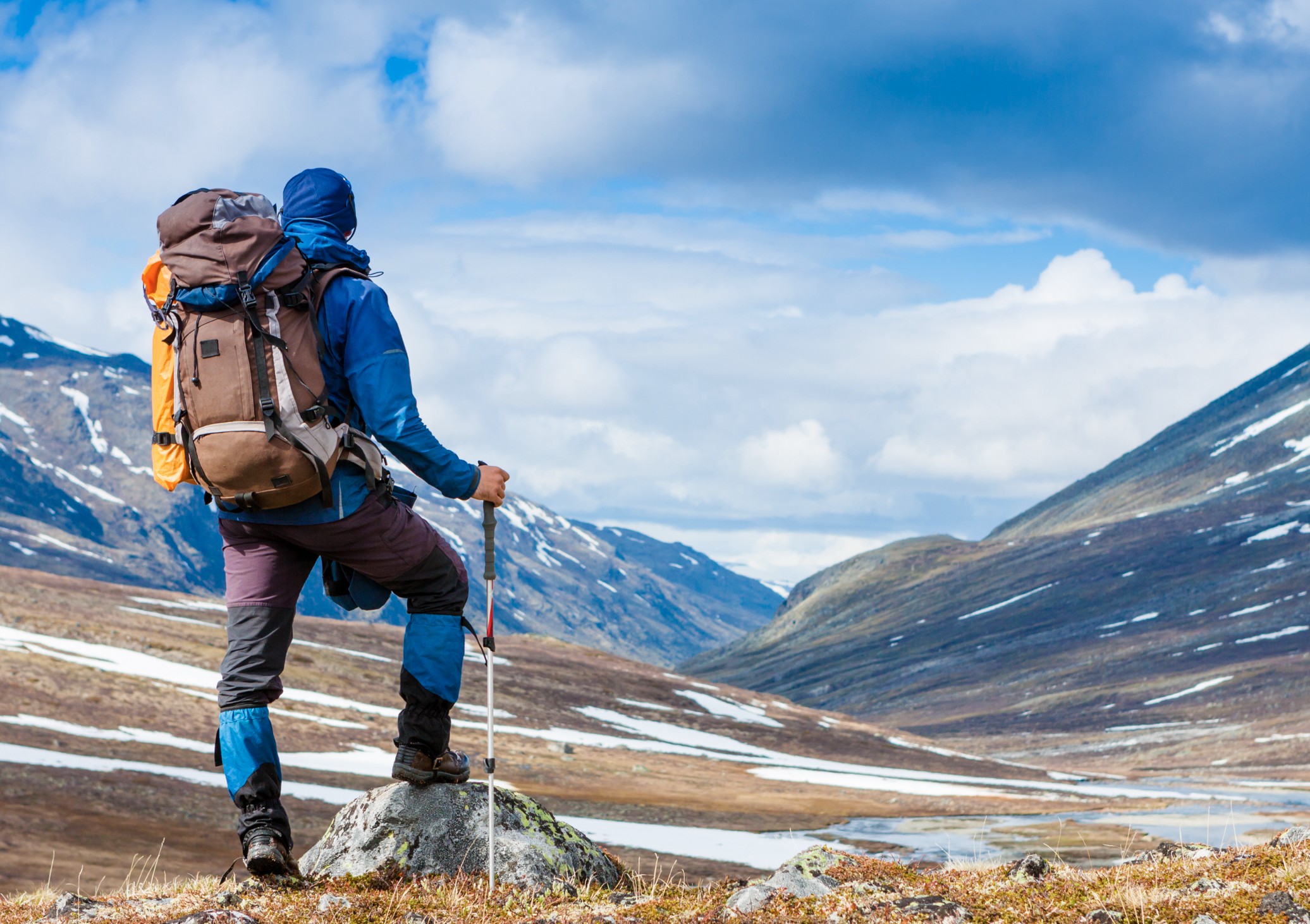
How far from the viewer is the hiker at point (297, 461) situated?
7.19m

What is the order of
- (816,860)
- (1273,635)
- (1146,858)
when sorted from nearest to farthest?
(1146,858) → (816,860) → (1273,635)

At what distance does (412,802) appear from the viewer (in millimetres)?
9062

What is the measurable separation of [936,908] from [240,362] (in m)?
5.37

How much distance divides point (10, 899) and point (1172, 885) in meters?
8.35

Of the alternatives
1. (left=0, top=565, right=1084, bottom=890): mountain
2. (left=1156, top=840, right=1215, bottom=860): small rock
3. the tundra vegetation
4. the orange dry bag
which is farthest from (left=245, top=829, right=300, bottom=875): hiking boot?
(left=0, top=565, right=1084, bottom=890): mountain

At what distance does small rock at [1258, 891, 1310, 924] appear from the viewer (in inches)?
241

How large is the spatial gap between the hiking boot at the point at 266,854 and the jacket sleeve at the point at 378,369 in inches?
101

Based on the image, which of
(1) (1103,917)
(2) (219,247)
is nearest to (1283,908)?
(1) (1103,917)

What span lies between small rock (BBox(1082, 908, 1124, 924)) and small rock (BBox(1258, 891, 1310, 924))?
75cm

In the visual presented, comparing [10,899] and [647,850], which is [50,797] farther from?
[10,899]

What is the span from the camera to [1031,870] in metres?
8.40

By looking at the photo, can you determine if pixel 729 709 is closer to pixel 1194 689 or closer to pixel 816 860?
pixel 1194 689

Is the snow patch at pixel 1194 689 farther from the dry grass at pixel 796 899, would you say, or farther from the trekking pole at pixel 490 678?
the trekking pole at pixel 490 678

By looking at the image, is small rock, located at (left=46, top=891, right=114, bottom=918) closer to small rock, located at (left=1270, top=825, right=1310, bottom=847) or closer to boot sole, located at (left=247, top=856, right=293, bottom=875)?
boot sole, located at (left=247, top=856, right=293, bottom=875)
